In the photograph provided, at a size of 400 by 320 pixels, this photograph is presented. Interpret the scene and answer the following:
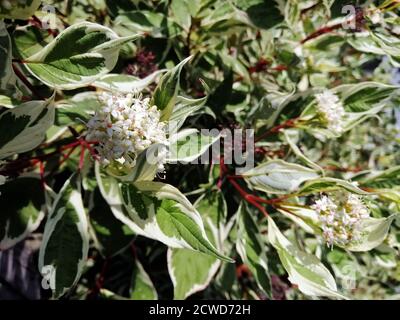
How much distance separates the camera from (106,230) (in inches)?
42.3

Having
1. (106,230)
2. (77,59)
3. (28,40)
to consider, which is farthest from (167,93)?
(106,230)

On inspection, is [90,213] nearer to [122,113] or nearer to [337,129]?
[122,113]

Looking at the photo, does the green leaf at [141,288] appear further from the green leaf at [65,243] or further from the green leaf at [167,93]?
the green leaf at [167,93]

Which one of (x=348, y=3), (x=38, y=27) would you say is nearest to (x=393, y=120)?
(x=348, y=3)

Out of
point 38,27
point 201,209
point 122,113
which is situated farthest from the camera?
point 201,209

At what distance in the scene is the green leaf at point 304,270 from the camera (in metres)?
0.79

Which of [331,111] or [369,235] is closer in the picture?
[369,235]

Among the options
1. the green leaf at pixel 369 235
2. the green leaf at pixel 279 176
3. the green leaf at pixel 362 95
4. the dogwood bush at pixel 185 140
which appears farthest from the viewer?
the green leaf at pixel 362 95

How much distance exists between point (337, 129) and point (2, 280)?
47.1 inches

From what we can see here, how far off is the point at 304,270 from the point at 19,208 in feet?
2.06

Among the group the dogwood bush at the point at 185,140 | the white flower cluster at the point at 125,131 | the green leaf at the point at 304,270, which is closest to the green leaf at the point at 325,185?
the dogwood bush at the point at 185,140

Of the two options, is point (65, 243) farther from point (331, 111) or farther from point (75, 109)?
point (331, 111)
